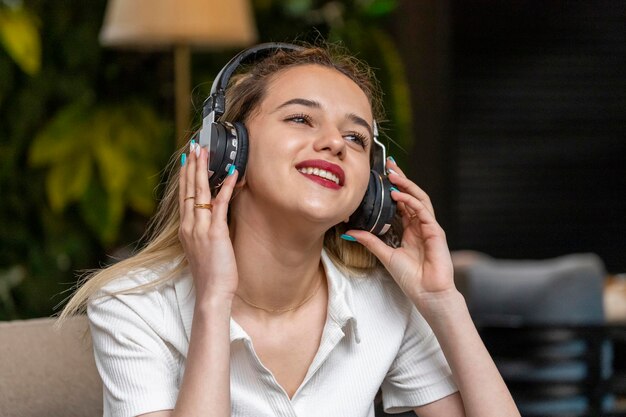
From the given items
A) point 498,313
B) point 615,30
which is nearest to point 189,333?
point 498,313

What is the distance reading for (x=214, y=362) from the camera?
4.56ft

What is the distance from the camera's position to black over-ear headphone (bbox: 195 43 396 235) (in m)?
1.48

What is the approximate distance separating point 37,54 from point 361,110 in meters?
2.06

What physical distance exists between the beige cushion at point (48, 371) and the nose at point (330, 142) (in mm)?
476

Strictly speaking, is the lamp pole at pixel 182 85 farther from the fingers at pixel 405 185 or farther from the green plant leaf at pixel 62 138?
the fingers at pixel 405 185

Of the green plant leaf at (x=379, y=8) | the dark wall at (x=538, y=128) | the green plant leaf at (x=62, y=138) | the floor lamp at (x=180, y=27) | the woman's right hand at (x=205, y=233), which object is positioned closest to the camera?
the woman's right hand at (x=205, y=233)

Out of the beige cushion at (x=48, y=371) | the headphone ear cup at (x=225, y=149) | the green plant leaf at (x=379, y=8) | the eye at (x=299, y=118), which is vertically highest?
the green plant leaf at (x=379, y=8)

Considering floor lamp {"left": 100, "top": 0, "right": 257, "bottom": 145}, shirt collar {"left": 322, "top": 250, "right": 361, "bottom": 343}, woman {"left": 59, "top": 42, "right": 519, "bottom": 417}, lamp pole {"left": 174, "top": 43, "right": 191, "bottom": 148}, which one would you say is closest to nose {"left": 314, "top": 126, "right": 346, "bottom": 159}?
woman {"left": 59, "top": 42, "right": 519, "bottom": 417}

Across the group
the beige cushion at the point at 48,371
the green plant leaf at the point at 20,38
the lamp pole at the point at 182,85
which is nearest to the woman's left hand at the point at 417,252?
the beige cushion at the point at 48,371

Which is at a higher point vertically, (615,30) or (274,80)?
(615,30)

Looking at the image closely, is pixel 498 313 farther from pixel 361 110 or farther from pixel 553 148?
pixel 553 148

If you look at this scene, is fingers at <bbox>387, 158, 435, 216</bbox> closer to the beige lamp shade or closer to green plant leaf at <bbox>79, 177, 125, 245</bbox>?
the beige lamp shade

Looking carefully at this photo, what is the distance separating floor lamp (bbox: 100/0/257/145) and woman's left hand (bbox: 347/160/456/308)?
1.50 meters

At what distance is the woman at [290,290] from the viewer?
1452mm
